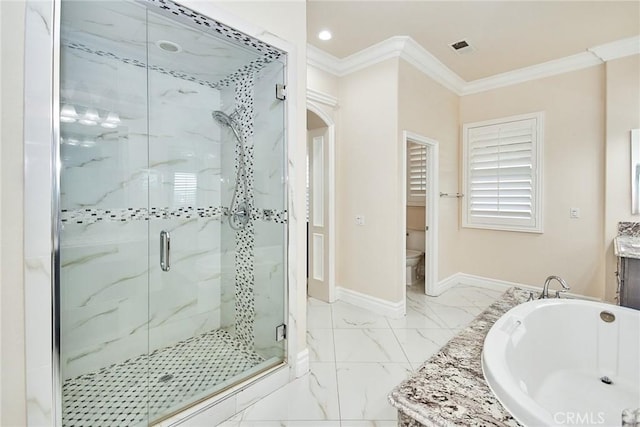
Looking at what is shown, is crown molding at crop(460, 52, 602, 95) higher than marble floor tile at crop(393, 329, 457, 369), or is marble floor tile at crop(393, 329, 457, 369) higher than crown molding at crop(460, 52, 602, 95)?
crown molding at crop(460, 52, 602, 95)

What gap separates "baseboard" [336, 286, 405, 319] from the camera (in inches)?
123

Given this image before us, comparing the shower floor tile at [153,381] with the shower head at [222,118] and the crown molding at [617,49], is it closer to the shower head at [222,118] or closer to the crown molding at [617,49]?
the shower head at [222,118]

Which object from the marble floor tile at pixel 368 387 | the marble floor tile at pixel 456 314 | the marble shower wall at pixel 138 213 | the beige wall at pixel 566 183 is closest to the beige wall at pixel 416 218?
the beige wall at pixel 566 183

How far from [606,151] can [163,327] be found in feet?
14.8

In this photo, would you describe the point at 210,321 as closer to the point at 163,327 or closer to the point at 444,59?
the point at 163,327

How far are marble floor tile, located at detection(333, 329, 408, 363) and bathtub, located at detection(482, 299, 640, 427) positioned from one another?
2.85ft

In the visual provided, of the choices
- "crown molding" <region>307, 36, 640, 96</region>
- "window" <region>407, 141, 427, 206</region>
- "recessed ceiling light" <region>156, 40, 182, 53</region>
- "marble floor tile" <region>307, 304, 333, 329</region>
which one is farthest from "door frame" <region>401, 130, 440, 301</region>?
"recessed ceiling light" <region>156, 40, 182, 53</region>

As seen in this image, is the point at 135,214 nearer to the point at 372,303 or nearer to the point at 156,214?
the point at 156,214

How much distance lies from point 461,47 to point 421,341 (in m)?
2.99

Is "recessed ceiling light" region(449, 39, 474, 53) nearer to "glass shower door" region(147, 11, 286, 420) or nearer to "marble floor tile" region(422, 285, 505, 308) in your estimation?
"glass shower door" region(147, 11, 286, 420)

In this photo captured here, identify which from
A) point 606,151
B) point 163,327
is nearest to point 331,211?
point 163,327

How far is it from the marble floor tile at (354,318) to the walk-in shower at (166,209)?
1.06 meters

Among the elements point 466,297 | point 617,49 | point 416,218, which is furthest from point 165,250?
point 617,49

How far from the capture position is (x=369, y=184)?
10.8ft
